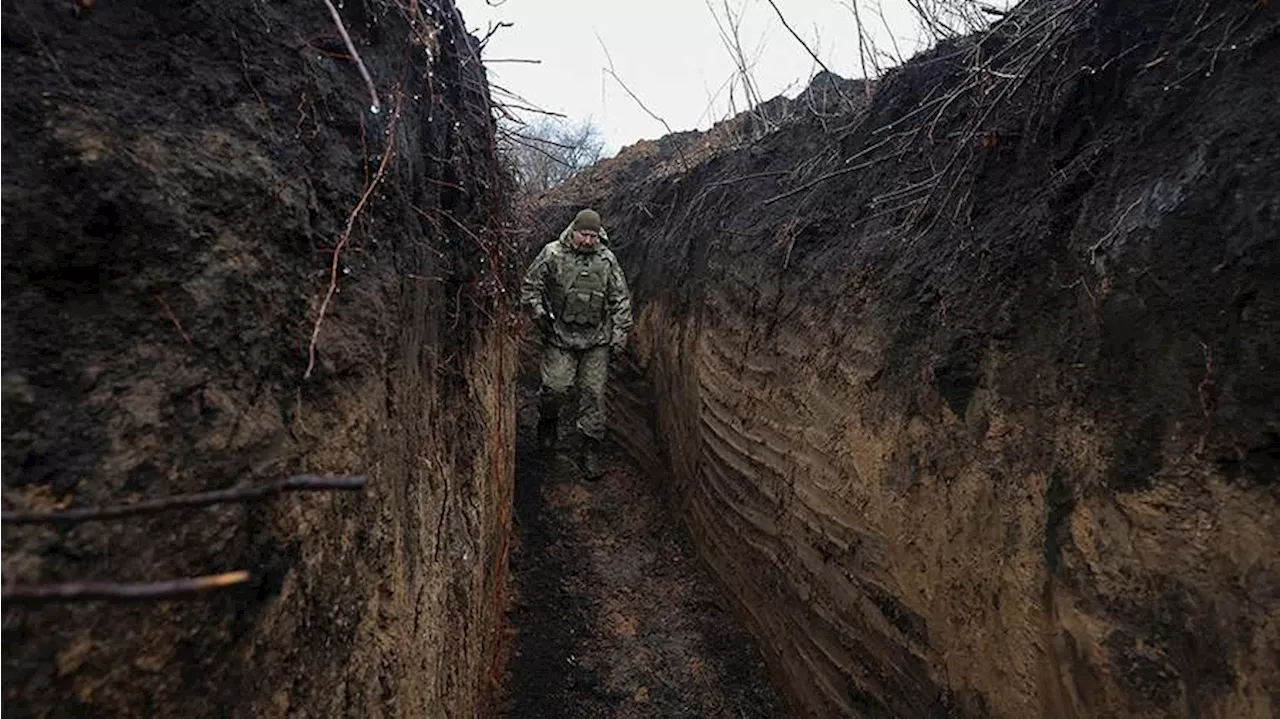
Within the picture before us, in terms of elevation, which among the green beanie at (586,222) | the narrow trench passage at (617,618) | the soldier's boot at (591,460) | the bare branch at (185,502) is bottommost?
the narrow trench passage at (617,618)

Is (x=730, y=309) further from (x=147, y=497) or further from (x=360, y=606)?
(x=147, y=497)

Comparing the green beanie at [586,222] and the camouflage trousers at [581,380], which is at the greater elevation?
the green beanie at [586,222]

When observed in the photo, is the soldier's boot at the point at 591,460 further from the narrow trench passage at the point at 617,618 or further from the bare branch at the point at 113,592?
the bare branch at the point at 113,592

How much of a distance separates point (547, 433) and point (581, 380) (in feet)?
1.83

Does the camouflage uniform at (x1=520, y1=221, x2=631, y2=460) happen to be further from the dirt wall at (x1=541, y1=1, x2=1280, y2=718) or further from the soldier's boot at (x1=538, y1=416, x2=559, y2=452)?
the dirt wall at (x1=541, y1=1, x2=1280, y2=718)

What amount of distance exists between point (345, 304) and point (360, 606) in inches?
29.1

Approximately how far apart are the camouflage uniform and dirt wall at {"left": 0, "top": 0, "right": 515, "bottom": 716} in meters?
3.44

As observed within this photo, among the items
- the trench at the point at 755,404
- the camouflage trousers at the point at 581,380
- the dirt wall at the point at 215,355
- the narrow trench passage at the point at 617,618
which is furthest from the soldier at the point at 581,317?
the dirt wall at the point at 215,355

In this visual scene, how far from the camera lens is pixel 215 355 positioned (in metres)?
1.50

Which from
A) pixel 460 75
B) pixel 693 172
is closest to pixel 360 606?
pixel 460 75

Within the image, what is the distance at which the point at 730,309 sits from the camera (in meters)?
4.86

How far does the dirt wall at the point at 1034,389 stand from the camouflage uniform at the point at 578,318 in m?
2.01

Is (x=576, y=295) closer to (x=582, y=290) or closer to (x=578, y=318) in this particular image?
(x=582, y=290)

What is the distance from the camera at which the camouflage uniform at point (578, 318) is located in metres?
5.97
